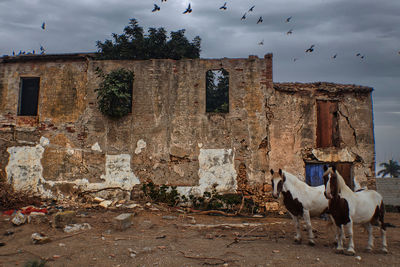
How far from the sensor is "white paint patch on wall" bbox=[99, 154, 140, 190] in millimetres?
11109

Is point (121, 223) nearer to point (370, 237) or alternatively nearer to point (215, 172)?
point (215, 172)

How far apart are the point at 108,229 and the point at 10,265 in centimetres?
273

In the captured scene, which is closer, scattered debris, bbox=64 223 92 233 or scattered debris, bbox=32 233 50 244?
scattered debris, bbox=32 233 50 244

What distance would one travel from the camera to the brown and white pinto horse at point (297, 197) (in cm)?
678

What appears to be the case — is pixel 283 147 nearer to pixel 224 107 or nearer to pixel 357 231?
pixel 357 231

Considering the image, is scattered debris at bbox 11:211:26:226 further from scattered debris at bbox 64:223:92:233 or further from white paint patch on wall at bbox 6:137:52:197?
white paint patch on wall at bbox 6:137:52:197

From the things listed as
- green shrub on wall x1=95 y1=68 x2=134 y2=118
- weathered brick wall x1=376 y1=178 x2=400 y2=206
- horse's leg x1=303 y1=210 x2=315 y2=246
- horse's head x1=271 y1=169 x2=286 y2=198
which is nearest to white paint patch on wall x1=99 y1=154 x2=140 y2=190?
green shrub on wall x1=95 y1=68 x2=134 y2=118

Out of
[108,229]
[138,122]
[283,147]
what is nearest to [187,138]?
[138,122]

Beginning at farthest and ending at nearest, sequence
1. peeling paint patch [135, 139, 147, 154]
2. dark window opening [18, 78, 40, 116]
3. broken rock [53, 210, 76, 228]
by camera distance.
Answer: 1. dark window opening [18, 78, 40, 116]
2. peeling paint patch [135, 139, 147, 154]
3. broken rock [53, 210, 76, 228]

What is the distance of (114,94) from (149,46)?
29.3 feet

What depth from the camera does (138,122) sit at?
37.4ft

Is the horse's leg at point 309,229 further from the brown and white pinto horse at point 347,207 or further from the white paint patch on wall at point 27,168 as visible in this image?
the white paint patch on wall at point 27,168

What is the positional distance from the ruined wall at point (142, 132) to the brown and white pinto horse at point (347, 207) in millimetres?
4970

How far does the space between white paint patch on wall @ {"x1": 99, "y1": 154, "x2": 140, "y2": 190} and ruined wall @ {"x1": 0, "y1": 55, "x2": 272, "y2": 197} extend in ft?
0.12
